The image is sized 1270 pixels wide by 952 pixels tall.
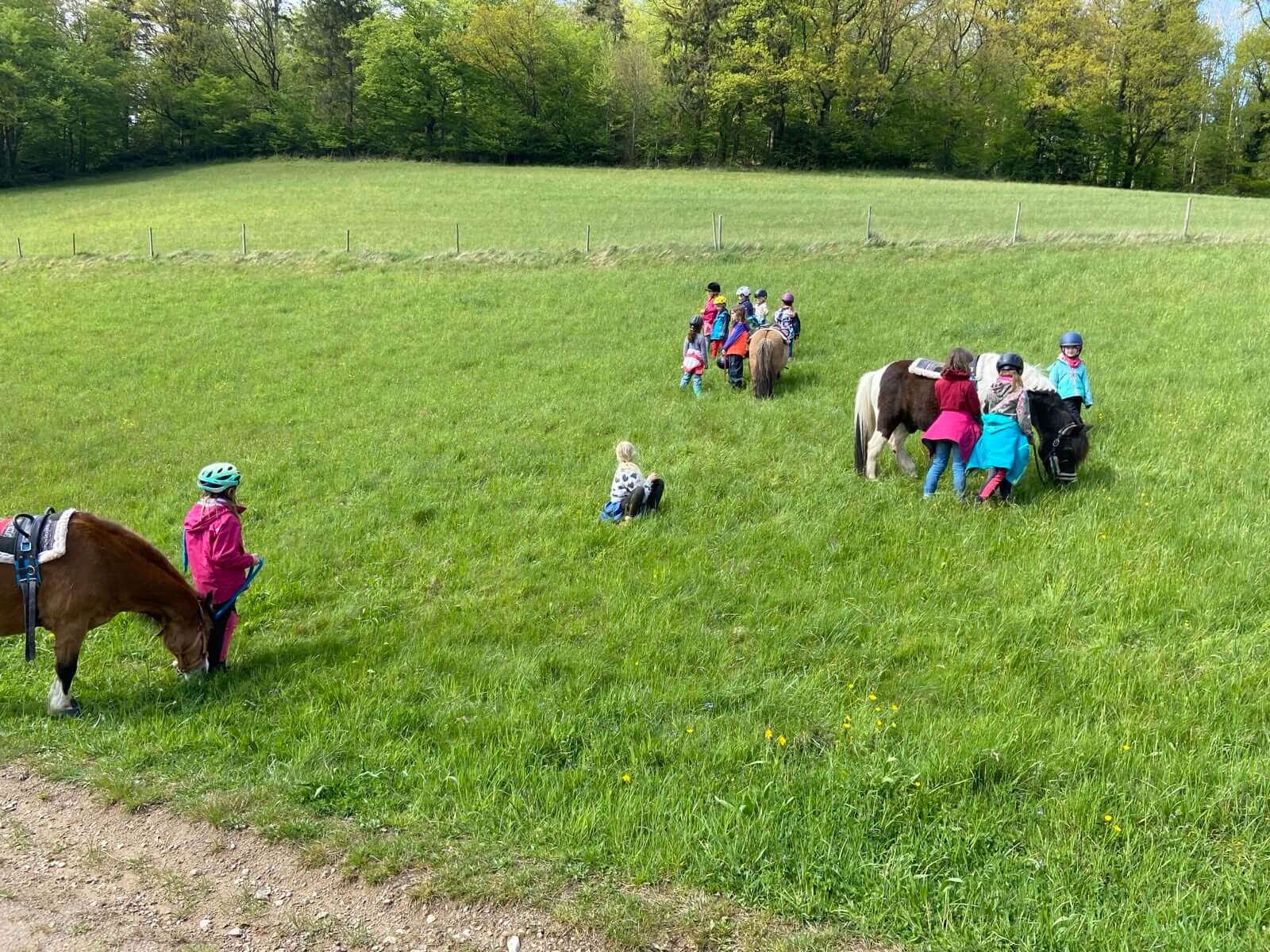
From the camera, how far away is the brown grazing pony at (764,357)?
1257cm

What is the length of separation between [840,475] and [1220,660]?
4.56m

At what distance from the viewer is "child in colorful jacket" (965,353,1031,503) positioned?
796 centimetres

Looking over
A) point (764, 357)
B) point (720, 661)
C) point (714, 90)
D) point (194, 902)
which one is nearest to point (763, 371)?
point (764, 357)

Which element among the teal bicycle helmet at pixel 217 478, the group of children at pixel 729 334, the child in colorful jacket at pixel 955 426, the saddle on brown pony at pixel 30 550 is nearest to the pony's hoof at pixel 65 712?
the saddle on brown pony at pixel 30 550

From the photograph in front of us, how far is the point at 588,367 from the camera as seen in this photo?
583 inches

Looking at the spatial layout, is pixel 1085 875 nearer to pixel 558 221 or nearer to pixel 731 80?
pixel 558 221

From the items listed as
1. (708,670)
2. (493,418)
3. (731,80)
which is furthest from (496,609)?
(731,80)

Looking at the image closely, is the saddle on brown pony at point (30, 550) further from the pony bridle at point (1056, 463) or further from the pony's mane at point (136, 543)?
the pony bridle at point (1056, 463)

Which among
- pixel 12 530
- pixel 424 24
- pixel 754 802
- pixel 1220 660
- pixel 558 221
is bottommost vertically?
pixel 754 802

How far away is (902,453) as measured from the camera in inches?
371

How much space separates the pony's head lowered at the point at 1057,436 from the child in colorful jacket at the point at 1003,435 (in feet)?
1.59

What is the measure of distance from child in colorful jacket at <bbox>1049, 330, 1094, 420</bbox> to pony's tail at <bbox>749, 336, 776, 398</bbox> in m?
4.37

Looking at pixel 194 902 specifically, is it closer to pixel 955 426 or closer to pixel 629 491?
pixel 629 491

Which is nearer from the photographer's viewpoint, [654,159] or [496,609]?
[496,609]
